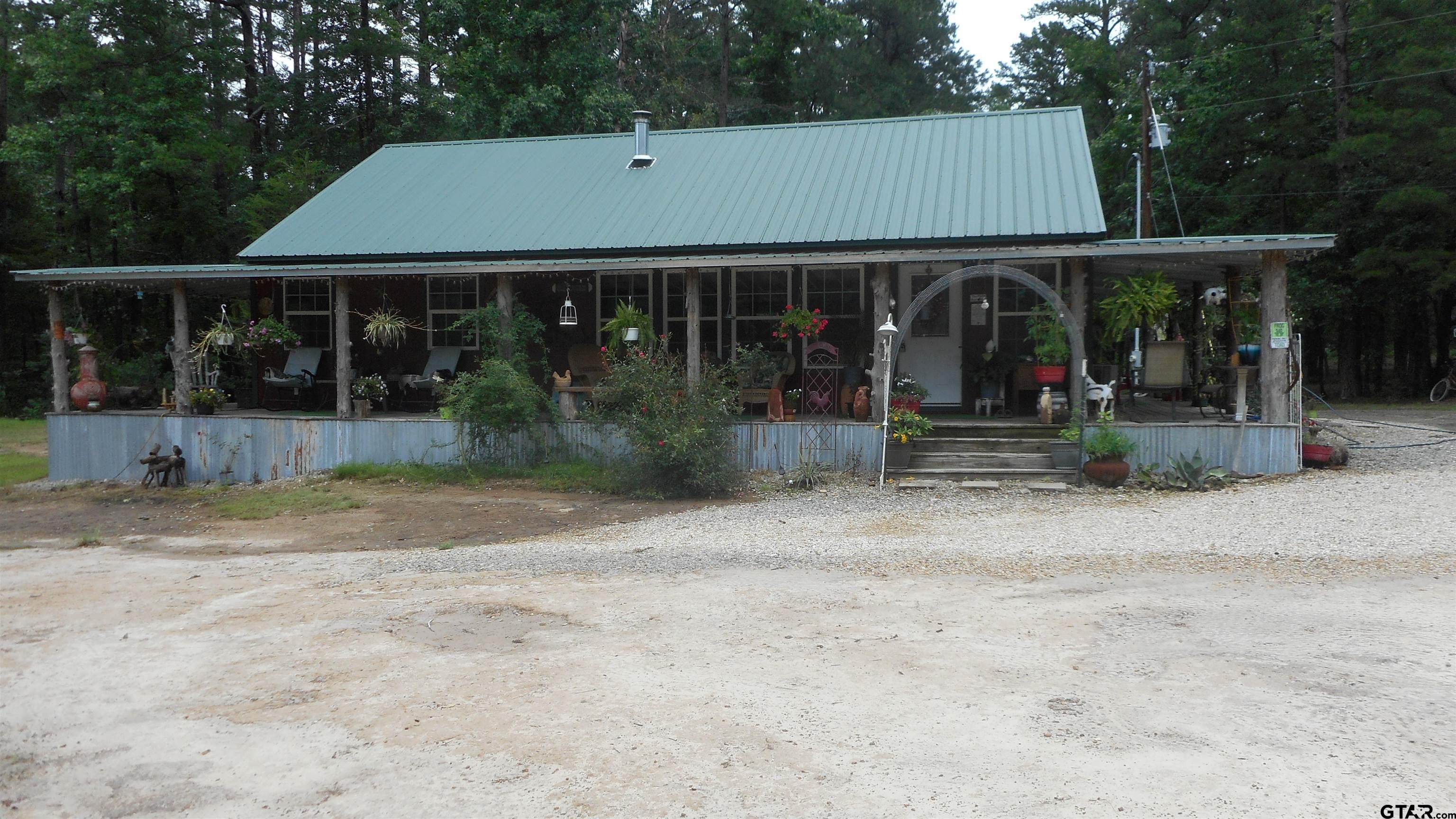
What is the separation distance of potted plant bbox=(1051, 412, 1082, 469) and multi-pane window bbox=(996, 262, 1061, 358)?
2.85 meters

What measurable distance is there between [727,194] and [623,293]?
7.35 ft

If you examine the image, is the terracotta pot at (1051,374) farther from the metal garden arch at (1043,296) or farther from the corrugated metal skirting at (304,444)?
the corrugated metal skirting at (304,444)

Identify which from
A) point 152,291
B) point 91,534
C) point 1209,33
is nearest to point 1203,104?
point 1209,33

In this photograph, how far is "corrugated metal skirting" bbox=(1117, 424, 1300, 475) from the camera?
1205 centimetres

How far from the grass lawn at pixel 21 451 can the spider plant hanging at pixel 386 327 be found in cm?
544

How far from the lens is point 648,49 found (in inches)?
1226

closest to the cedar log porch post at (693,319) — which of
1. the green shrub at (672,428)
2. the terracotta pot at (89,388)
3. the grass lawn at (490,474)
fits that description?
the green shrub at (672,428)

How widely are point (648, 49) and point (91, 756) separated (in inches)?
1149

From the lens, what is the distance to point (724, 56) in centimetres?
3281

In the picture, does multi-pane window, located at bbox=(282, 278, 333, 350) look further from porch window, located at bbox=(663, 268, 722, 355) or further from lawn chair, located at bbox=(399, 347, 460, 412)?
porch window, located at bbox=(663, 268, 722, 355)

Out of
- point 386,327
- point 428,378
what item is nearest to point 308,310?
point 428,378

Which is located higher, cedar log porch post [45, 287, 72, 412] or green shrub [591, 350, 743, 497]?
cedar log porch post [45, 287, 72, 412]

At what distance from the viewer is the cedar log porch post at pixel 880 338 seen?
42.7 feet

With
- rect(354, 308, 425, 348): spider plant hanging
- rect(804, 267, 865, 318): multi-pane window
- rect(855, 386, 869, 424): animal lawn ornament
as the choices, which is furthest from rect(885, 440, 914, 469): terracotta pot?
rect(354, 308, 425, 348): spider plant hanging
